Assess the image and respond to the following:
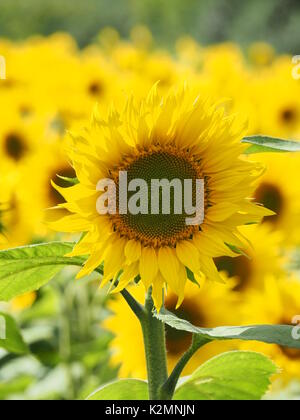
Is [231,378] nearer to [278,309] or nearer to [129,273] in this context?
[129,273]

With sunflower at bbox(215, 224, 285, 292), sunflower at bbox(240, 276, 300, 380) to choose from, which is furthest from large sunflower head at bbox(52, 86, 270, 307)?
sunflower at bbox(215, 224, 285, 292)

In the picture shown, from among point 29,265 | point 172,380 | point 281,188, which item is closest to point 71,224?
point 29,265

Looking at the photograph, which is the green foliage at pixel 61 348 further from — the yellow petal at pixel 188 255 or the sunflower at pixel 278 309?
the yellow petal at pixel 188 255

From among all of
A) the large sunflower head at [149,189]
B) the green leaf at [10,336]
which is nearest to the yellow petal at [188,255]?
the large sunflower head at [149,189]

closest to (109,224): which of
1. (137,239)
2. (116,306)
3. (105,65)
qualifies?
Answer: (137,239)

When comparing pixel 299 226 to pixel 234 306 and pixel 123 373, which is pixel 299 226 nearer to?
pixel 234 306

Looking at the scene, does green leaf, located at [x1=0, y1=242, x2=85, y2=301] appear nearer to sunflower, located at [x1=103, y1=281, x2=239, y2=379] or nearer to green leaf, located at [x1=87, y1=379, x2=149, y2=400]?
green leaf, located at [x1=87, y1=379, x2=149, y2=400]
